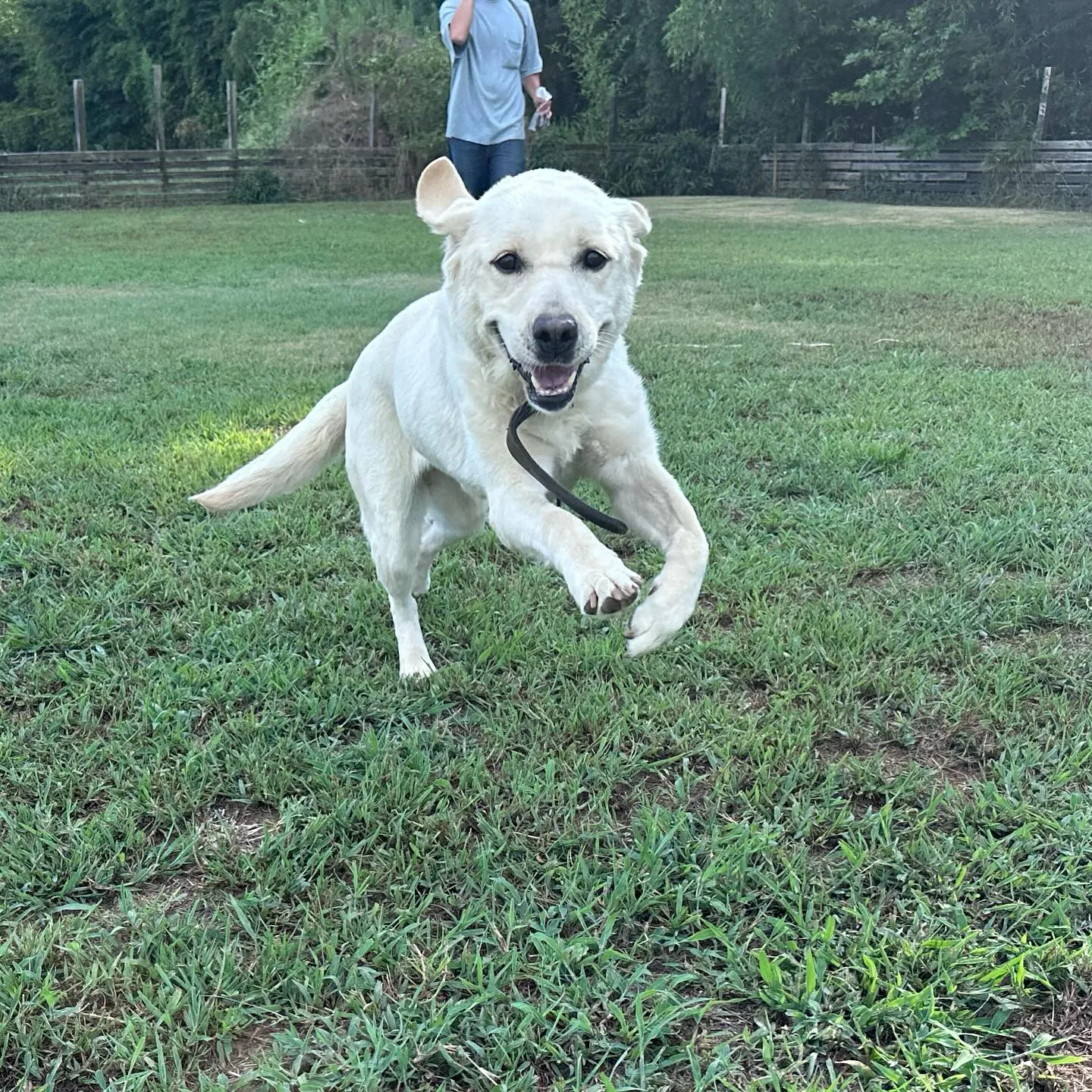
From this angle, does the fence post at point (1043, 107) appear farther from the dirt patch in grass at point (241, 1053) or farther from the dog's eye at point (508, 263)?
the dirt patch in grass at point (241, 1053)

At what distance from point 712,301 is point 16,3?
36562 millimetres

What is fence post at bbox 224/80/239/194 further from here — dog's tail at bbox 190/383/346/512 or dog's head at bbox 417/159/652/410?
dog's head at bbox 417/159/652/410

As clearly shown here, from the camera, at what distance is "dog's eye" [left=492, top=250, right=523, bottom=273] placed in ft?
8.04

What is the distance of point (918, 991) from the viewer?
1698mm

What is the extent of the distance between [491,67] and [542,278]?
15.2ft

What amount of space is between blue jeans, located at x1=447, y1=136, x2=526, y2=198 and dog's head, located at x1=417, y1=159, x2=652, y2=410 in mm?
4324

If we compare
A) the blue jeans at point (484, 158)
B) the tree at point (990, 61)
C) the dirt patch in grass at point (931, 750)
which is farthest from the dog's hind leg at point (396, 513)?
the tree at point (990, 61)

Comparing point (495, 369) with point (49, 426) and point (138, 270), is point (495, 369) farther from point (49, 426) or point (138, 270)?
point (138, 270)

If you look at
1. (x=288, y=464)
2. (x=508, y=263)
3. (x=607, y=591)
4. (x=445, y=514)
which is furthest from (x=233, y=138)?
(x=607, y=591)

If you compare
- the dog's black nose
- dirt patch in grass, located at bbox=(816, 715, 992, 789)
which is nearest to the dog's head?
the dog's black nose

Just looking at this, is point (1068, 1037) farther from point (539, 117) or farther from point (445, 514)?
point (539, 117)

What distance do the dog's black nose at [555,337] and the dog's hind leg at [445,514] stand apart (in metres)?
0.68

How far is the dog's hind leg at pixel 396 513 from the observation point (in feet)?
9.61

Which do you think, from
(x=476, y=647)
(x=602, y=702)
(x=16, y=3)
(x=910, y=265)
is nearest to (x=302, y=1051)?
(x=602, y=702)
